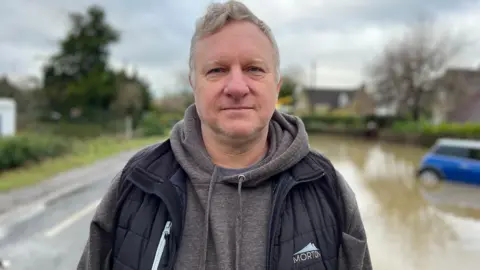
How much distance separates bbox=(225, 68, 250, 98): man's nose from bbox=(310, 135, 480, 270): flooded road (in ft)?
15.4

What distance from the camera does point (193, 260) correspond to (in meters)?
1.49

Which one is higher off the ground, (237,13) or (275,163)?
(237,13)

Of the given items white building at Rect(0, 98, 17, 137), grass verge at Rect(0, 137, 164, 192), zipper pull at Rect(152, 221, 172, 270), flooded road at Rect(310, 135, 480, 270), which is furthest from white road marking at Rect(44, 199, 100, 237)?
white building at Rect(0, 98, 17, 137)

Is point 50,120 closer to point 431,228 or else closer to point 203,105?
point 431,228

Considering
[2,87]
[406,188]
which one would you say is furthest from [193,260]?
[2,87]

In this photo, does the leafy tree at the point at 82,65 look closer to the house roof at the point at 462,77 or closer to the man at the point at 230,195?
the house roof at the point at 462,77

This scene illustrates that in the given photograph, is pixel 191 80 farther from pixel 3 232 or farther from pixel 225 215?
pixel 3 232

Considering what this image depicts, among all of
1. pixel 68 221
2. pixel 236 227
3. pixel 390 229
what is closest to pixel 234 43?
pixel 236 227

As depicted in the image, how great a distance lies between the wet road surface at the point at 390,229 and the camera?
571 cm

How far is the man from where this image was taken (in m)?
1.50

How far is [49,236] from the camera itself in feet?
21.7

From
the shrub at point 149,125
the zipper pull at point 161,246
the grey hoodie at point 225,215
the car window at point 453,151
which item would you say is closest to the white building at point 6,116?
the shrub at point 149,125

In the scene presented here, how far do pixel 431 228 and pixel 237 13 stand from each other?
7424 millimetres

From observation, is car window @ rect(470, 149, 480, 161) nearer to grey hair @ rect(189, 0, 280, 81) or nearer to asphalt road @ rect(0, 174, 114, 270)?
asphalt road @ rect(0, 174, 114, 270)
